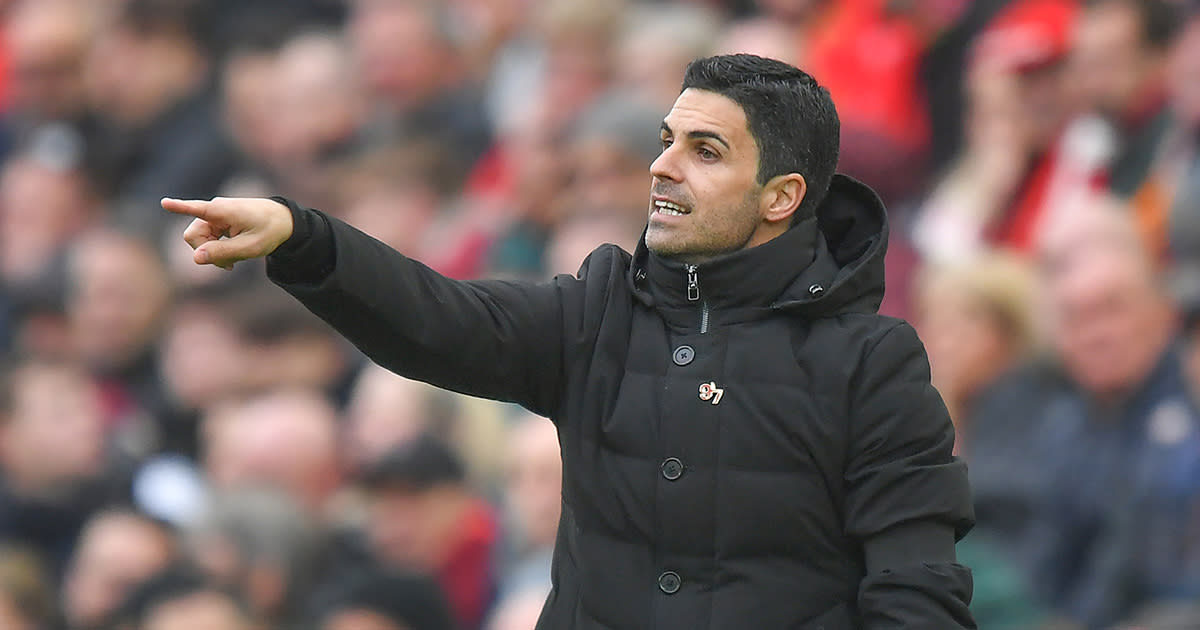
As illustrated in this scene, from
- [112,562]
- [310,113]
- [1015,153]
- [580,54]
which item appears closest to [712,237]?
[1015,153]

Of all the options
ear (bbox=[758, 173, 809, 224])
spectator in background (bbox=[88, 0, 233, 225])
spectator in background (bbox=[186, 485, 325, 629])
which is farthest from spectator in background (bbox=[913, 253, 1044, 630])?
spectator in background (bbox=[88, 0, 233, 225])

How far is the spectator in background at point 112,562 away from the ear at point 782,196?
3658mm

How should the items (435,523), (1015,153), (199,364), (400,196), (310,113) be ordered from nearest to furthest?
1. (435,523)
2. (1015,153)
3. (199,364)
4. (400,196)
5. (310,113)

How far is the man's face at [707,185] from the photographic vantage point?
10.8ft

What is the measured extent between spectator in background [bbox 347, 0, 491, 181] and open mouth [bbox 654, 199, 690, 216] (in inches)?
206

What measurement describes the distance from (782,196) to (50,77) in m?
7.58

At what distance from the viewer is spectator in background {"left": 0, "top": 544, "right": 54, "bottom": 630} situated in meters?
6.88

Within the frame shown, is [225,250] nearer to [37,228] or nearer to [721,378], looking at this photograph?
[721,378]

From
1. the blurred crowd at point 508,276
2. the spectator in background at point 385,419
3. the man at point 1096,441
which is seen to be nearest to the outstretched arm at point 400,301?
the blurred crowd at point 508,276

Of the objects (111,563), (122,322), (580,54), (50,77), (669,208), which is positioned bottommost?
(111,563)

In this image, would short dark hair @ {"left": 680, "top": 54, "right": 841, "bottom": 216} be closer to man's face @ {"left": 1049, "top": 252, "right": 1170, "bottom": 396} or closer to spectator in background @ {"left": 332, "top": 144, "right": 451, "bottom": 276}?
man's face @ {"left": 1049, "top": 252, "right": 1170, "bottom": 396}

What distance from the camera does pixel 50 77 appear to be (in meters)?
10.3

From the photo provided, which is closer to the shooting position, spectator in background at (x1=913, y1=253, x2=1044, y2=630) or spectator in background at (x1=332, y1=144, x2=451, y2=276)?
spectator in background at (x1=913, y1=253, x2=1044, y2=630)

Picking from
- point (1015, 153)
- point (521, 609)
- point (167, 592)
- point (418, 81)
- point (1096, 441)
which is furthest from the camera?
point (418, 81)
